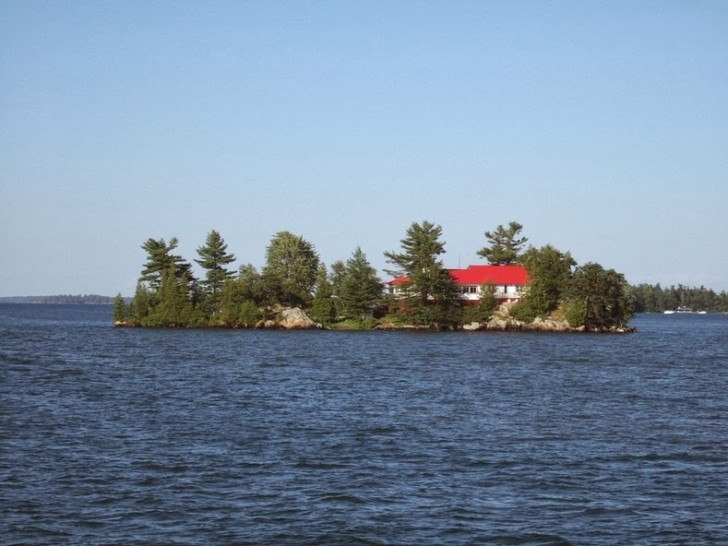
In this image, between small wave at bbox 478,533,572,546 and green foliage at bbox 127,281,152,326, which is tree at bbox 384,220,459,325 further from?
small wave at bbox 478,533,572,546

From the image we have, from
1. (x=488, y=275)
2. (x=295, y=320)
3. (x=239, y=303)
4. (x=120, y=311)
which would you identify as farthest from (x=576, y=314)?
(x=120, y=311)

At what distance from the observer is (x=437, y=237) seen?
443 feet

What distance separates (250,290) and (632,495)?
112 m

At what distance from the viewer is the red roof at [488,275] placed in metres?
139

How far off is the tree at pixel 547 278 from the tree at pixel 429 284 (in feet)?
36.4

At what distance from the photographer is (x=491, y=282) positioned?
134 m

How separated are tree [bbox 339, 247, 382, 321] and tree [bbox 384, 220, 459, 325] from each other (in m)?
5.62

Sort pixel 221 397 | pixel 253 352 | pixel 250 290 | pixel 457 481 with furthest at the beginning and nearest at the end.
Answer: pixel 250 290 → pixel 253 352 → pixel 221 397 → pixel 457 481

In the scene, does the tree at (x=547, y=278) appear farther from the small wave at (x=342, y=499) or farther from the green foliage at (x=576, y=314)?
the small wave at (x=342, y=499)

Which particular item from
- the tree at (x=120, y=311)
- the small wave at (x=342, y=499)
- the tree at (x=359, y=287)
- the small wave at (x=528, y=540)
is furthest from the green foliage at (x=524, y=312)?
the small wave at (x=528, y=540)

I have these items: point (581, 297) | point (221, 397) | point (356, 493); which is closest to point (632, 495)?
point (356, 493)

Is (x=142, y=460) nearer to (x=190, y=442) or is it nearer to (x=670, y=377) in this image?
(x=190, y=442)

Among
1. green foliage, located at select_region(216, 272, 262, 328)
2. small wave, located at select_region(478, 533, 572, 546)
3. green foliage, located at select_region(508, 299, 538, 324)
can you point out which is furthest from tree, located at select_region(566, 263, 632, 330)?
small wave, located at select_region(478, 533, 572, 546)

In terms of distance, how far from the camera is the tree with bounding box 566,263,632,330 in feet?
405
